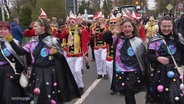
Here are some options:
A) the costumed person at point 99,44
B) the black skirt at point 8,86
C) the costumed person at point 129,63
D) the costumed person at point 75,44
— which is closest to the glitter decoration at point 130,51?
the costumed person at point 129,63

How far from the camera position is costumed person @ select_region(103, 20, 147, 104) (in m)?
6.10

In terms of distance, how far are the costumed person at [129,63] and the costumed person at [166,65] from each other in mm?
237

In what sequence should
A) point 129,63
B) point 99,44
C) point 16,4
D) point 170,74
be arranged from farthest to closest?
point 16,4 → point 99,44 → point 129,63 → point 170,74

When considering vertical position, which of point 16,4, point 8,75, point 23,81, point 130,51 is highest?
point 16,4

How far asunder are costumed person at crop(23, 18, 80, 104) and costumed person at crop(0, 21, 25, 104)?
229 millimetres

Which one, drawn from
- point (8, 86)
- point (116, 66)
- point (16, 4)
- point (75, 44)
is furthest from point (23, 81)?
point (16, 4)

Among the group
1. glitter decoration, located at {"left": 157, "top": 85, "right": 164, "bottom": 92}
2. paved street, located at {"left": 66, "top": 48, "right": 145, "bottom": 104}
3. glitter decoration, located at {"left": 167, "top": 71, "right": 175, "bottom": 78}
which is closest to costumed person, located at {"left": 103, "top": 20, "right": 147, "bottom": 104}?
glitter decoration, located at {"left": 157, "top": 85, "right": 164, "bottom": 92}

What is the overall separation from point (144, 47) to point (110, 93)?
3260 mm

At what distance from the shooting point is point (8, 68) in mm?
5965

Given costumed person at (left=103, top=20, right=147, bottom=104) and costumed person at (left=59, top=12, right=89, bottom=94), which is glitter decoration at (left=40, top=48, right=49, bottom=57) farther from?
costumed person at (left=59, top=12, right=89, bottom=94)

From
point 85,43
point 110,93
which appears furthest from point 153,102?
point 85,43

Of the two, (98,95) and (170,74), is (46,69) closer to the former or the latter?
(170,74)

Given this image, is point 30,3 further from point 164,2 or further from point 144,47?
point 144,47

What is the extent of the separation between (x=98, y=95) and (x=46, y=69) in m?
3.60
